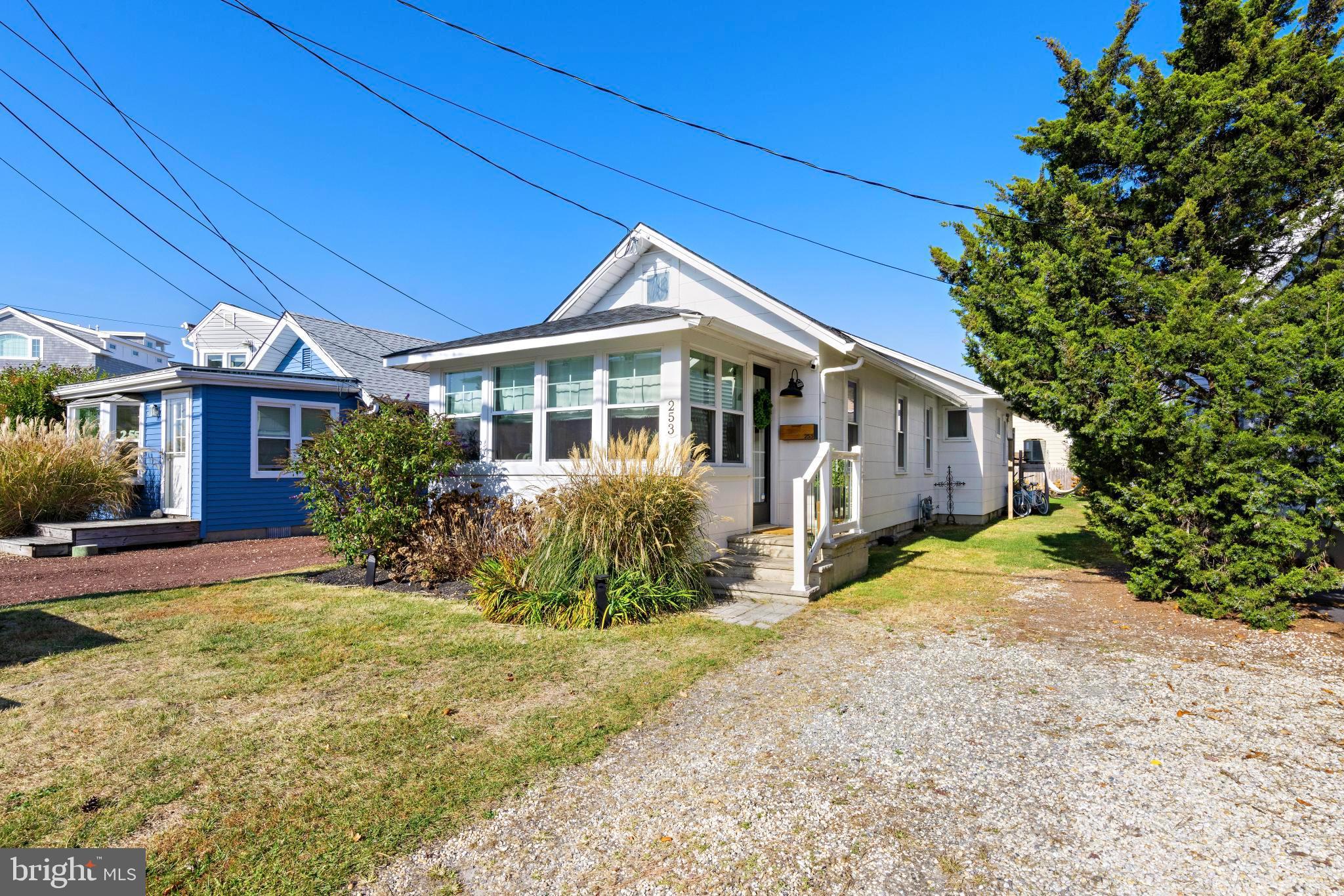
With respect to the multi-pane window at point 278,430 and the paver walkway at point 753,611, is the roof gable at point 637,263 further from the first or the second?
the multi-pane window at point 278,430

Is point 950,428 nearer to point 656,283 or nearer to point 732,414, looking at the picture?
point 656,283

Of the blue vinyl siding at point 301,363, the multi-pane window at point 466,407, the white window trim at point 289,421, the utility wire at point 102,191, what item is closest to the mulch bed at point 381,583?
the multi-pane window at point 466,407

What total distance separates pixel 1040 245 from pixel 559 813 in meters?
7.92

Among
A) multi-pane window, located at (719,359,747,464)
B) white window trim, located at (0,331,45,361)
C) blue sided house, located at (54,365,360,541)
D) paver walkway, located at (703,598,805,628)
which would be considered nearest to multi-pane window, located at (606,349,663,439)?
multi-pane window, located at (719,359,747,464)

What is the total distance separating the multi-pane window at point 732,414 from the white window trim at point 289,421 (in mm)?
8060

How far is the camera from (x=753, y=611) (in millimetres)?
6539

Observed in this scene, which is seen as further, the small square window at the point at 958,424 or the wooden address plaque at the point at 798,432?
the small square window at the point at 958,424

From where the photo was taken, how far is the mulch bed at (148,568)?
773 cm

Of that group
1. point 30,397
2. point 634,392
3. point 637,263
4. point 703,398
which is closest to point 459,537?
point 634,392

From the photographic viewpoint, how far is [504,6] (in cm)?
938

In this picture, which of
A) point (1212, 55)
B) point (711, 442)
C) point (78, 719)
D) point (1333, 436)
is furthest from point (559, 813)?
point (1212, 55)

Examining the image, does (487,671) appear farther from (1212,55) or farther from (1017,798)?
(1212,55)

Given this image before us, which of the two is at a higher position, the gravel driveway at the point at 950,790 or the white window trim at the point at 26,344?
the white window trim at the point at 26,344

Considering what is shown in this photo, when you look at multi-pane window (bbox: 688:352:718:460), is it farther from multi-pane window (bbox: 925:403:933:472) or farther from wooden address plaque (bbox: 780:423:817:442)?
multi-pane window (bbox: 925:403:933:472)
